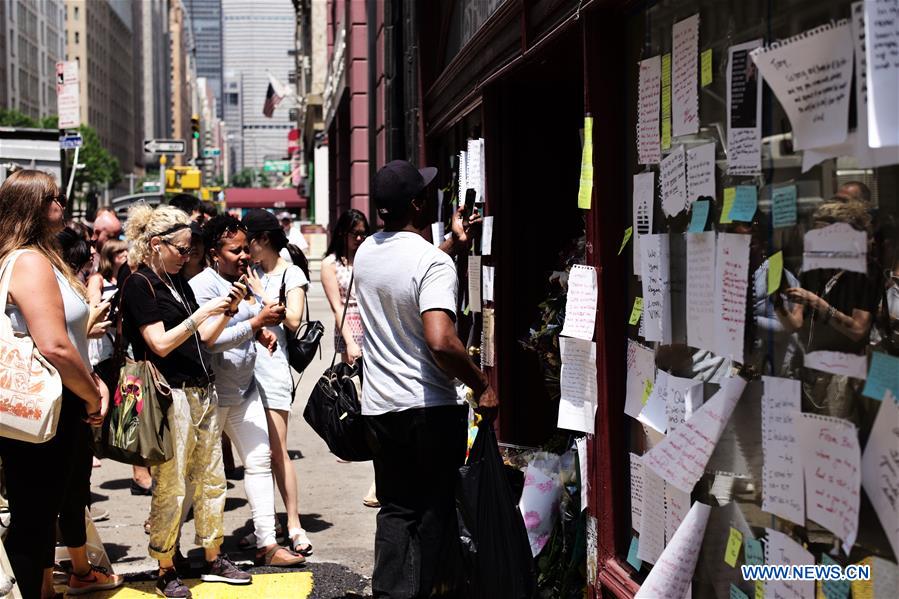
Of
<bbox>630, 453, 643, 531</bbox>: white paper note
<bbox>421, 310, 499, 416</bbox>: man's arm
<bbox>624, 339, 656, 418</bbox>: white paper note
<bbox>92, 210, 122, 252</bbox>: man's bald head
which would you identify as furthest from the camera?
<bbox>92, 210, 122, 252</bbox>: man's bald head

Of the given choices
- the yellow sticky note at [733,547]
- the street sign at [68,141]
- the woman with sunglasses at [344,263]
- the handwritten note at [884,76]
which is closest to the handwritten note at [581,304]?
the yellow sticky note at [733,547]

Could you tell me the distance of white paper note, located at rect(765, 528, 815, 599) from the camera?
8.94 ft

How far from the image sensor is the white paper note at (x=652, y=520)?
3.77 meters

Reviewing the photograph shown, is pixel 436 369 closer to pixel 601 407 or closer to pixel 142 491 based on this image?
pixel 601 407

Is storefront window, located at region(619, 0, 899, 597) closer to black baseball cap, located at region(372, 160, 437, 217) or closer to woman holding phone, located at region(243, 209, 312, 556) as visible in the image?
black baseball cap, located at region(372, 160, 437, 217)

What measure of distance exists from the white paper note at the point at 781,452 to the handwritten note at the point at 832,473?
1.7 inches

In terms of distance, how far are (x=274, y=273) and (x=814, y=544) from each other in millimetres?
4829

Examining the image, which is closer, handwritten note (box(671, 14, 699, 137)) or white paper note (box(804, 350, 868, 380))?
white paper note (box(804, 350, 868, 380))

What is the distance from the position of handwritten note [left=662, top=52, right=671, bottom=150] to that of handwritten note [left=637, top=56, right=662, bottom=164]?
0.14 ft

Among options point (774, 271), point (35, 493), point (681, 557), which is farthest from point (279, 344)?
point (774, 271)

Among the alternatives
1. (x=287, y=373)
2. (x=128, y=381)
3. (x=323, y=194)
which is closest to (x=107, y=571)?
(x=128, y=381)

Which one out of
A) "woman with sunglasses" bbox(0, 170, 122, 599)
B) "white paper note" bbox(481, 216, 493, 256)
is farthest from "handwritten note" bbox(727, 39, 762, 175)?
"white paper note" bbox(481, 216, 493, 256)

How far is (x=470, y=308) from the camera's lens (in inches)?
274

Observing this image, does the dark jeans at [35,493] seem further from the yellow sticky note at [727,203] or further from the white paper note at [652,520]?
the yellow sticky note at [727,203]
